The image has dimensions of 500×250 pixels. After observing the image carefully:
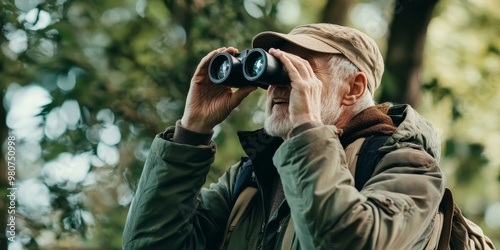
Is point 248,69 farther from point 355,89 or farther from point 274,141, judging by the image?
point 355,89

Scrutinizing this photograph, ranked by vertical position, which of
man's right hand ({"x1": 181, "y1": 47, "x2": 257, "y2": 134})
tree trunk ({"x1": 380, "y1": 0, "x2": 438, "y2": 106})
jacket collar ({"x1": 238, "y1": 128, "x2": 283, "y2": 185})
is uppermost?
man's right hand ({"x1": 181, "y1": 47, "x2": 257, "y2": 134})

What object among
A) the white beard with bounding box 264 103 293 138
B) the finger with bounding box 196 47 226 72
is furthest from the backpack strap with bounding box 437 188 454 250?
the finger with bounding box 196 47 226 72

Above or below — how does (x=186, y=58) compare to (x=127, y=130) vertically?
above

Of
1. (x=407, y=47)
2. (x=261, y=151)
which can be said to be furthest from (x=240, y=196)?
(x=407, y=47)

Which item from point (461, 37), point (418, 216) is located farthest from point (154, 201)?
point (461, 37)

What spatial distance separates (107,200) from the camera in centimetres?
646

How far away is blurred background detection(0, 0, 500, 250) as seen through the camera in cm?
540

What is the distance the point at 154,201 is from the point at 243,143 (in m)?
0.39

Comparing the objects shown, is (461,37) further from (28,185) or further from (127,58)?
(28,185)

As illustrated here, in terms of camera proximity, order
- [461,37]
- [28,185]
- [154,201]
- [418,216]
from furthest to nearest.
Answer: [461,37]
[28,185]
[154,201]
[418,216]

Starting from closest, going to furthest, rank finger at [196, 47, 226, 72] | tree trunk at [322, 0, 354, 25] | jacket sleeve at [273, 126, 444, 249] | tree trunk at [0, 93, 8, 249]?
jacket sleeve at [273, 126, 444, 249]
finger at [196, 47, 226, 72]
tree trunk at [0, 93, 8, 249]
tree trunk at [322, 0, 354, 25]

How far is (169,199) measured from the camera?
3033 millimetres

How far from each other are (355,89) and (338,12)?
3036 mm

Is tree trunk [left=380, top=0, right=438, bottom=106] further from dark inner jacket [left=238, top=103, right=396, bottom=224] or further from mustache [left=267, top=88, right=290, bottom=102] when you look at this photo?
mustache [left=267, top=88, right=290, bottom=102]
